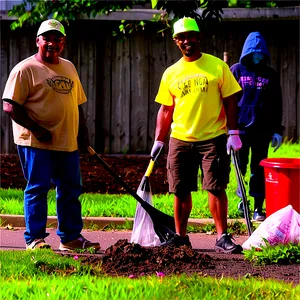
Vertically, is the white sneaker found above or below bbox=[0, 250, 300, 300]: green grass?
below

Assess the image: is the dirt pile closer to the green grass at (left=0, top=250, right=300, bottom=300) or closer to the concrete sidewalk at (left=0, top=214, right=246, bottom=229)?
the green grass at (left=0, top=250, right=300, bottom=300)

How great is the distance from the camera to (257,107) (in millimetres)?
9711

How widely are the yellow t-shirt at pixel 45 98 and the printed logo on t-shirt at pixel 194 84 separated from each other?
3.08 feet

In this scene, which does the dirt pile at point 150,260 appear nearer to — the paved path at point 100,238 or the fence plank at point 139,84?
the paved path at point 100,238

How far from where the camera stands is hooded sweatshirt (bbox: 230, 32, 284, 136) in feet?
31.8

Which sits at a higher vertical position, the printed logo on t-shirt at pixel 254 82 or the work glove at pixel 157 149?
the printed logo on t-shirt at pixel 254 82

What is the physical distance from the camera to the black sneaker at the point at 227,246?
7633 millimetres

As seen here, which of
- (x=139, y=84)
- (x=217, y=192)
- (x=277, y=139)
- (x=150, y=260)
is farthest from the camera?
(x=139, y=84)

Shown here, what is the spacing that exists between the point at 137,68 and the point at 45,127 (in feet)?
24.7

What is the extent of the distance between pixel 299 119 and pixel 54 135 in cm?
806

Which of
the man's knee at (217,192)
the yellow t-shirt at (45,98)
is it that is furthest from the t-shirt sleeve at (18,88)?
the man's knee at (217,192)

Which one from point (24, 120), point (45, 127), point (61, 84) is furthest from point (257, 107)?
point (24, 120)

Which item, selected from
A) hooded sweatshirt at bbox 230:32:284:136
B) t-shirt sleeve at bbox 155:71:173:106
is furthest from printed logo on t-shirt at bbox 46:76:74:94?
hooded sweatshirt at bbox 230:32:284:136

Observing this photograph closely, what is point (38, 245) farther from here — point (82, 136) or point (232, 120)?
point (232, 120)
